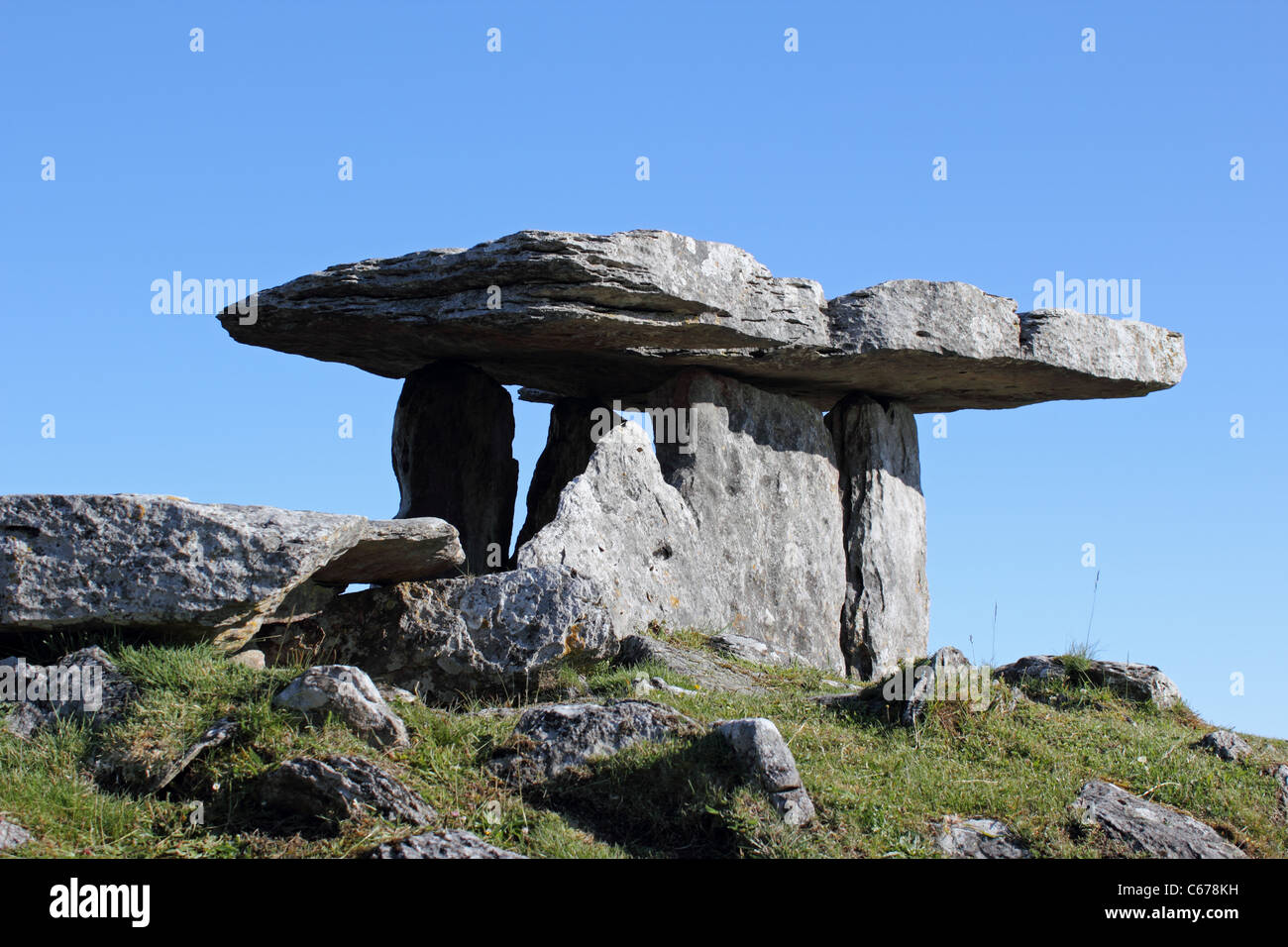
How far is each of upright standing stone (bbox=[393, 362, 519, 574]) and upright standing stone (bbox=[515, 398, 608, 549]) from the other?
1001 mm

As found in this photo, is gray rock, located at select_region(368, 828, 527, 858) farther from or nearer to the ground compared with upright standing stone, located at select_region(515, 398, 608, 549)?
nearer to the ground

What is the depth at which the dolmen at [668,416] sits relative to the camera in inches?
456

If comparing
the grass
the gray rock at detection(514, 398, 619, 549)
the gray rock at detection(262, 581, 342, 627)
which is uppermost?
the gray rock at detection(514, 398, 619, 549)

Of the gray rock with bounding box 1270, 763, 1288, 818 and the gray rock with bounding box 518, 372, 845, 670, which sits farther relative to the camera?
the gray rock with bounding box 518, 372, 845, 670

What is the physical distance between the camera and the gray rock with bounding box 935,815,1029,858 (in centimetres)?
714

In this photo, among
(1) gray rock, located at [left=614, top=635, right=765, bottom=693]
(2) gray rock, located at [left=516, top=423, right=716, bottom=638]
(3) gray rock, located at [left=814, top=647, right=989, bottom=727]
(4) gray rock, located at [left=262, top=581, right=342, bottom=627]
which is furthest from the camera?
(2) gray rock, located at [left=516, top=423, right=716, bottom=638]

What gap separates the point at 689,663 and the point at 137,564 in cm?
417

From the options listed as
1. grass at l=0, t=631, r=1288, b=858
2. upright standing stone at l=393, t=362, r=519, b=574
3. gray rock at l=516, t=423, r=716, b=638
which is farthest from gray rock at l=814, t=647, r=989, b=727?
upright standing stone at l=393, t=362, r=519, b=574

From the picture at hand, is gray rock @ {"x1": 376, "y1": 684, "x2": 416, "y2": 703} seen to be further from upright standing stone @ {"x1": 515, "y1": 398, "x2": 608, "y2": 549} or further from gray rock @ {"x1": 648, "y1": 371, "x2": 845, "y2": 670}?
upright standing stone @ {"x1": 515, "y1": 398, "x2": 608, "y2": 549}

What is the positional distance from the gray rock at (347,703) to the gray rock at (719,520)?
4072 mm

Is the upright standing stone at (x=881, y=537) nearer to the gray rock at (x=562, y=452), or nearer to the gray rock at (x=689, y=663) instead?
the gray rock at (x=562, y=452)

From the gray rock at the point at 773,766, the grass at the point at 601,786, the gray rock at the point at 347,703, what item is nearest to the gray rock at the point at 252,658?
the grass at the point at 601,786

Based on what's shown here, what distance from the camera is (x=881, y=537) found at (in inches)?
645
